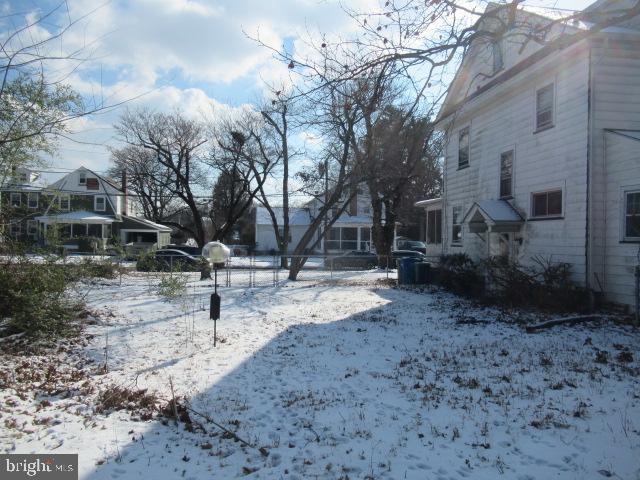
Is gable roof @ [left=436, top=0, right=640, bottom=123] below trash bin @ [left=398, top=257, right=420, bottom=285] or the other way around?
the other way around

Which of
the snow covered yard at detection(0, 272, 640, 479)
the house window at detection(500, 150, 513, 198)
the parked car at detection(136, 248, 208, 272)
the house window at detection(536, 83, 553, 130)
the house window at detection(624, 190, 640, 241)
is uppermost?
the house window at detection(536, 83, 553, 130)

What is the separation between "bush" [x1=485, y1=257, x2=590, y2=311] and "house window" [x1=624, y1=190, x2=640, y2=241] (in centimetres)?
149

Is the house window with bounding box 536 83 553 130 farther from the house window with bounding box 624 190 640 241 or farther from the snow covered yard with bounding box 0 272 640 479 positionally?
the snow covered yard with bounding box 0 272 640 479

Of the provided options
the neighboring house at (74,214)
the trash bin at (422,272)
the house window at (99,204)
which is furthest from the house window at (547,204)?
the house window at (99,204)

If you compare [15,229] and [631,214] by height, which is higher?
[631,214]

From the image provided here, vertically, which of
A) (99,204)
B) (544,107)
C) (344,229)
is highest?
(544,107)

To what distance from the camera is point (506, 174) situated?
44.7 feet

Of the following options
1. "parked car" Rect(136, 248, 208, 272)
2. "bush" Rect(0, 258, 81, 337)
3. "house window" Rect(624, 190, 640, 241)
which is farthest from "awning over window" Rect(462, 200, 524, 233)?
"bush" Rect(0, 258, 81, 337)

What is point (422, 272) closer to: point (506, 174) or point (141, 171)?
point (506, 174)

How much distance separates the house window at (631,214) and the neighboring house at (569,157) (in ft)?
0.07

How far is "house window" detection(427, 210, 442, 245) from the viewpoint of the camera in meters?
18.8

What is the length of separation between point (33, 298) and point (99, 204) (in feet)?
119


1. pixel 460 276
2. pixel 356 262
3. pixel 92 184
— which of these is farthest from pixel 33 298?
pixel 92 184

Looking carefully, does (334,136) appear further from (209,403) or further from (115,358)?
(209,403)
